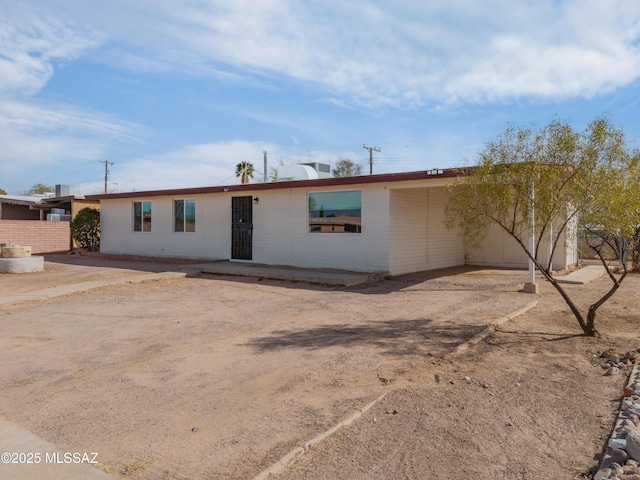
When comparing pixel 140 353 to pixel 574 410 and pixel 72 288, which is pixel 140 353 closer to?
pixel 574 410

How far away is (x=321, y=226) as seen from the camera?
46.4 feet

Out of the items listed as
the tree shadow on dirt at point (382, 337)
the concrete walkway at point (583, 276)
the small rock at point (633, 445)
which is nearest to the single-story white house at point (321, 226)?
the concrete walkway at point (583, 276)

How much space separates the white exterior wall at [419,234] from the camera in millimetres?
13227

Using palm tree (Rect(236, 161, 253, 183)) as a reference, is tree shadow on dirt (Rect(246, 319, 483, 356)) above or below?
below

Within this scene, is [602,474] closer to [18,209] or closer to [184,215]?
[184,215]

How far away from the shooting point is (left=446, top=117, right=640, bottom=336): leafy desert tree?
232 inches

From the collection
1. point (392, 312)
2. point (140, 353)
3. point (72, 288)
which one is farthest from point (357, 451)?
point (72, 288)

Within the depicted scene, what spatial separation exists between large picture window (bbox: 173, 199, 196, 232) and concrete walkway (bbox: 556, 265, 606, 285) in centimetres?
1164

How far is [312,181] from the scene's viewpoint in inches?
542

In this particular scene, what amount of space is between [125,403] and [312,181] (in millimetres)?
10012

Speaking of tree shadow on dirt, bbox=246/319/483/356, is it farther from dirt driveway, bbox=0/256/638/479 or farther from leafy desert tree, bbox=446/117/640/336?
leafy desert tree, bbox=446/117/640/336

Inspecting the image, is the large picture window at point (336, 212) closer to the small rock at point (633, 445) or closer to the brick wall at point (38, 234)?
the small rock at point (633, 445)

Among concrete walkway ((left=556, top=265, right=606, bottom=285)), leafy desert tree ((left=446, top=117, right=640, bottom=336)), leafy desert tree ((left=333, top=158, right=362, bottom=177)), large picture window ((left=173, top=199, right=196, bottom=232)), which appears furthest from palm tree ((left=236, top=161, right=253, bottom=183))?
leafy desert tree ((left=446, top=117, right=640, bottom=336))

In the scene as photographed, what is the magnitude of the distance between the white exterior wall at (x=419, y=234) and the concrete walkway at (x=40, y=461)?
10.2m
